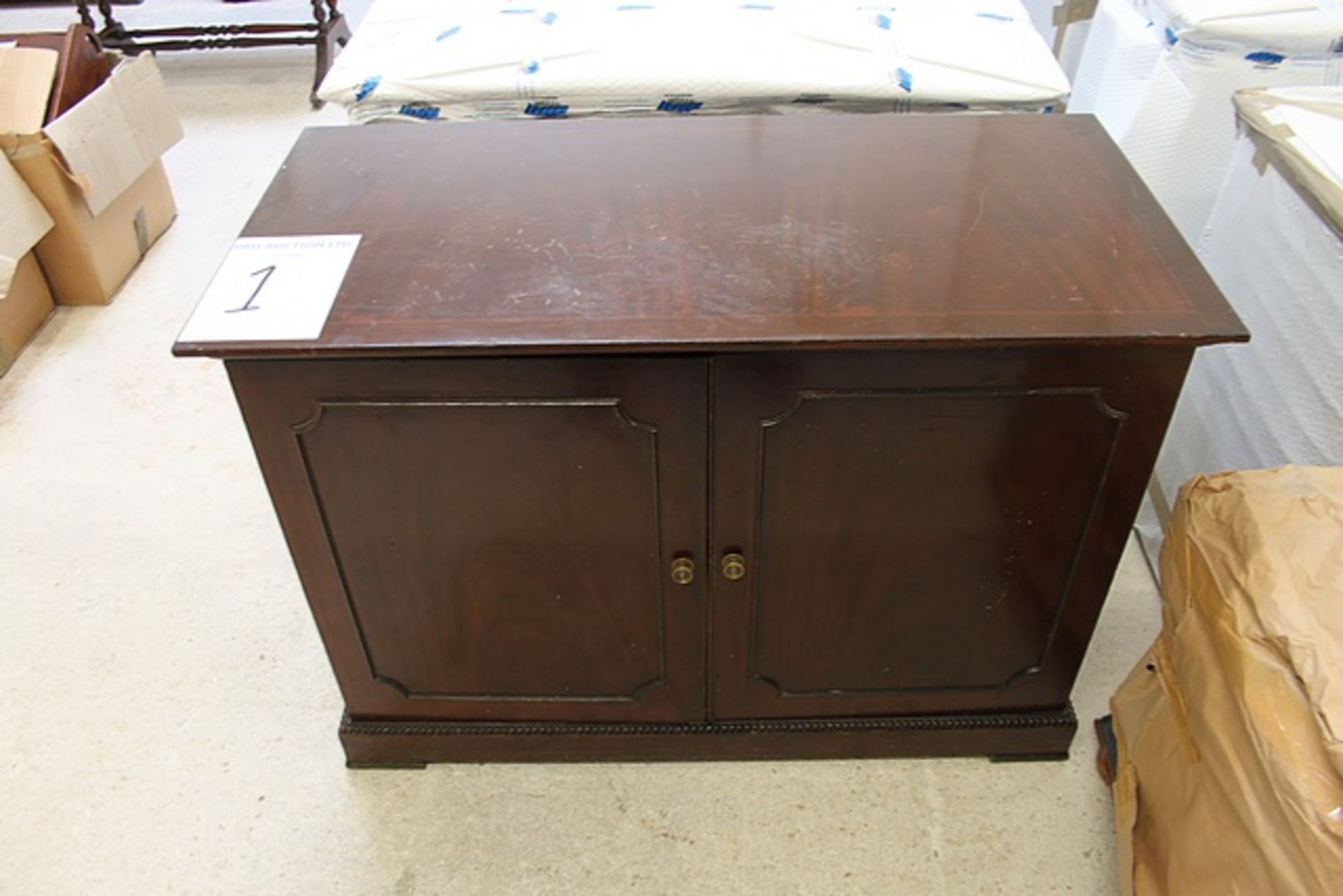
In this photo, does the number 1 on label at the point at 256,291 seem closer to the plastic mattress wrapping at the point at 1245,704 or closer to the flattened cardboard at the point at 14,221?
the plastic mattress wrapping at the point at 1245,704

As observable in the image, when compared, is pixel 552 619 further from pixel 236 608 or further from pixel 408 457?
pixel 236 608

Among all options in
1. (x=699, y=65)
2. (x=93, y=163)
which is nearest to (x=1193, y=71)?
(x=699, y=65)

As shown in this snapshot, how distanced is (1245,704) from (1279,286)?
2.27 feet

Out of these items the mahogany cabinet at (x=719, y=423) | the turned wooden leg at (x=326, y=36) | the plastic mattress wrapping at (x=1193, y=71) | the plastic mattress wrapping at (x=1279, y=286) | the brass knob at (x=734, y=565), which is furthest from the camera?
the turned wooden leg at (x=326, y=36)

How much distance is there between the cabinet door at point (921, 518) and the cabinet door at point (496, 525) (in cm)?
6

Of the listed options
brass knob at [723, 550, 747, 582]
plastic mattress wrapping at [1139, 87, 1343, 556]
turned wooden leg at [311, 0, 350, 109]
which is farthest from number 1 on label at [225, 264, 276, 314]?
turned wooden leg at [311, 0, 350, 109]

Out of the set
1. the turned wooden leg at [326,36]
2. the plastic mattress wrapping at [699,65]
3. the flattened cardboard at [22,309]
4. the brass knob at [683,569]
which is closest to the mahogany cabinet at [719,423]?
the brass knob at [683,569]

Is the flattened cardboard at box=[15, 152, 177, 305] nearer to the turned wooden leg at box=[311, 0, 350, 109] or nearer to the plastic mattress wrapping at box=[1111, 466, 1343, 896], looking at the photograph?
the turned wooden leg at box=[311, 0, 350, 109]

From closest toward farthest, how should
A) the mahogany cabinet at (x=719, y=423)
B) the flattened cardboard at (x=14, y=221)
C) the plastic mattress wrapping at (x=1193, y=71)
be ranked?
the mahogany cabinet at (x=719, y=423) < the plastic mattress wrapping at (x=1193, y=71) < the flattened cardboard at (x=14, y=221)

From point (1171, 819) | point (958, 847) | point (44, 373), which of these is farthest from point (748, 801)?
point (44, 373)

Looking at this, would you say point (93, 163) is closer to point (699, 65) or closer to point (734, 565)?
point (699, 65)

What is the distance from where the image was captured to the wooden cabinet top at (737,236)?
1014 millimetres

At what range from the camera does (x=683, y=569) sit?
1.22 metres

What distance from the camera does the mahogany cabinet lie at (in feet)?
3.42
